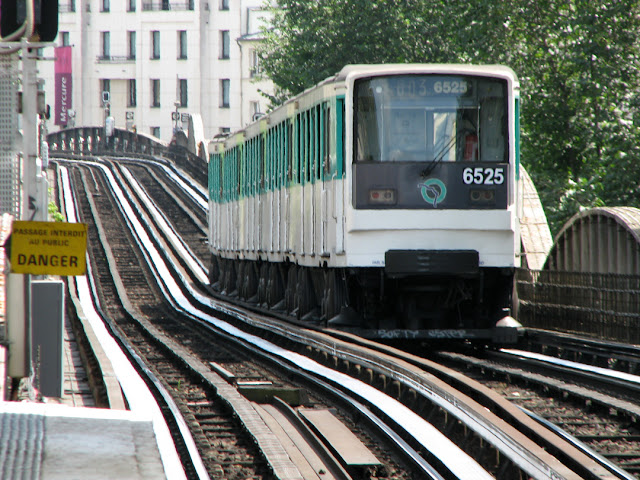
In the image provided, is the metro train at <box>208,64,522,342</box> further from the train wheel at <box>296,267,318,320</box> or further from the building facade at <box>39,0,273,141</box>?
the building facade at <box>39,0,273,141</box>

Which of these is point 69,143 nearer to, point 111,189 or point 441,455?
point 111,189

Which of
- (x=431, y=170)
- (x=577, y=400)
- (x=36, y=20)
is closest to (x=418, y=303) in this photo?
(x=431, y=170)

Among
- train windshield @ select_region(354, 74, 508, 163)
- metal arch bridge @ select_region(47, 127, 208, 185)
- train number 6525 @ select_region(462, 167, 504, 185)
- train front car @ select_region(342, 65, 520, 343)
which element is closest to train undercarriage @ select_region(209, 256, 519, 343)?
train front car @ select_region(342, 65, 520, 343)

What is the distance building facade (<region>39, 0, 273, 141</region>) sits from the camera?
96.1 meters

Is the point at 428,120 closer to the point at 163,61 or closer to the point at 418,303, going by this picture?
the point at 418,303

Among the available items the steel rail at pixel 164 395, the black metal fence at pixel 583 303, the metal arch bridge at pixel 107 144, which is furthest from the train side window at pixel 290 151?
the metal arch bridge at pixel 107 144

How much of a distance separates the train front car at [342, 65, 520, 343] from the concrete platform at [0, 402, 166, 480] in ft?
23.0

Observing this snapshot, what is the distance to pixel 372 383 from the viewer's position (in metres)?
12.7

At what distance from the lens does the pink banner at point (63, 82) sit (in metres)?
86.8

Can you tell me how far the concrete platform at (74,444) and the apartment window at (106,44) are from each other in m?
→ 91.6

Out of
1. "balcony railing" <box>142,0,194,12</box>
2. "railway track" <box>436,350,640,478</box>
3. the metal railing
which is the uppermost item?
"balcony railing" <box>142,0,194,12</box>

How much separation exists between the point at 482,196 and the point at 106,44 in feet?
283

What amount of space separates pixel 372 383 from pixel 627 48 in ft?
65.1

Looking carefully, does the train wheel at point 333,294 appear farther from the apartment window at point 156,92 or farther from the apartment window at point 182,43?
the apartment window at point 182,43
